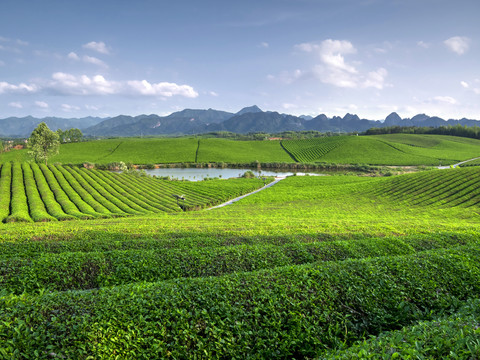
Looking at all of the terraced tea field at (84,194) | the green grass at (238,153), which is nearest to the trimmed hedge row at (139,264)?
the terraced tea field at (84,194)

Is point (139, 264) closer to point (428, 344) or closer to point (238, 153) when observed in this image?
point (428, 344)

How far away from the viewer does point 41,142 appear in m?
81.3

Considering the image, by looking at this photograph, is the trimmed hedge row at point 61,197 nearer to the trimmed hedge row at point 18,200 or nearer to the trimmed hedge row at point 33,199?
the trimmed hedge row at point 33,199

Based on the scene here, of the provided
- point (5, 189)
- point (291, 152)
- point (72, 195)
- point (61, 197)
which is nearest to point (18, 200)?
point (61, 197)

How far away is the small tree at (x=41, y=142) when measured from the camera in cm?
8094

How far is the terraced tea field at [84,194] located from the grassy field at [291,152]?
3272 inches

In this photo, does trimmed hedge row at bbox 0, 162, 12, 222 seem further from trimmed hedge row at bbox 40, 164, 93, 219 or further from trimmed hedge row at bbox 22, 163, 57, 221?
trimmed hedge row at bbox 40, 164, 93, 219

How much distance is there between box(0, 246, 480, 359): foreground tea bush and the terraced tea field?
3633cm

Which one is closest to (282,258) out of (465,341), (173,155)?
(465,341)

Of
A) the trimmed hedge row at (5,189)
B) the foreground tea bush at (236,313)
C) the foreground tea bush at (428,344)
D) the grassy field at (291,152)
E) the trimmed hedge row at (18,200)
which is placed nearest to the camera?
the foreground tea bush at (428,344)

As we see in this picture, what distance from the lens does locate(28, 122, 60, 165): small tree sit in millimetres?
80938

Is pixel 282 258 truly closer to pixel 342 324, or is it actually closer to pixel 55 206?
pixel 342 324

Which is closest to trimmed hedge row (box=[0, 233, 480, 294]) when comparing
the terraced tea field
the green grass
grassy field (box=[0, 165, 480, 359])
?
grassy field (box=[0, 165, 480, 359])

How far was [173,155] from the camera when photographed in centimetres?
16738
